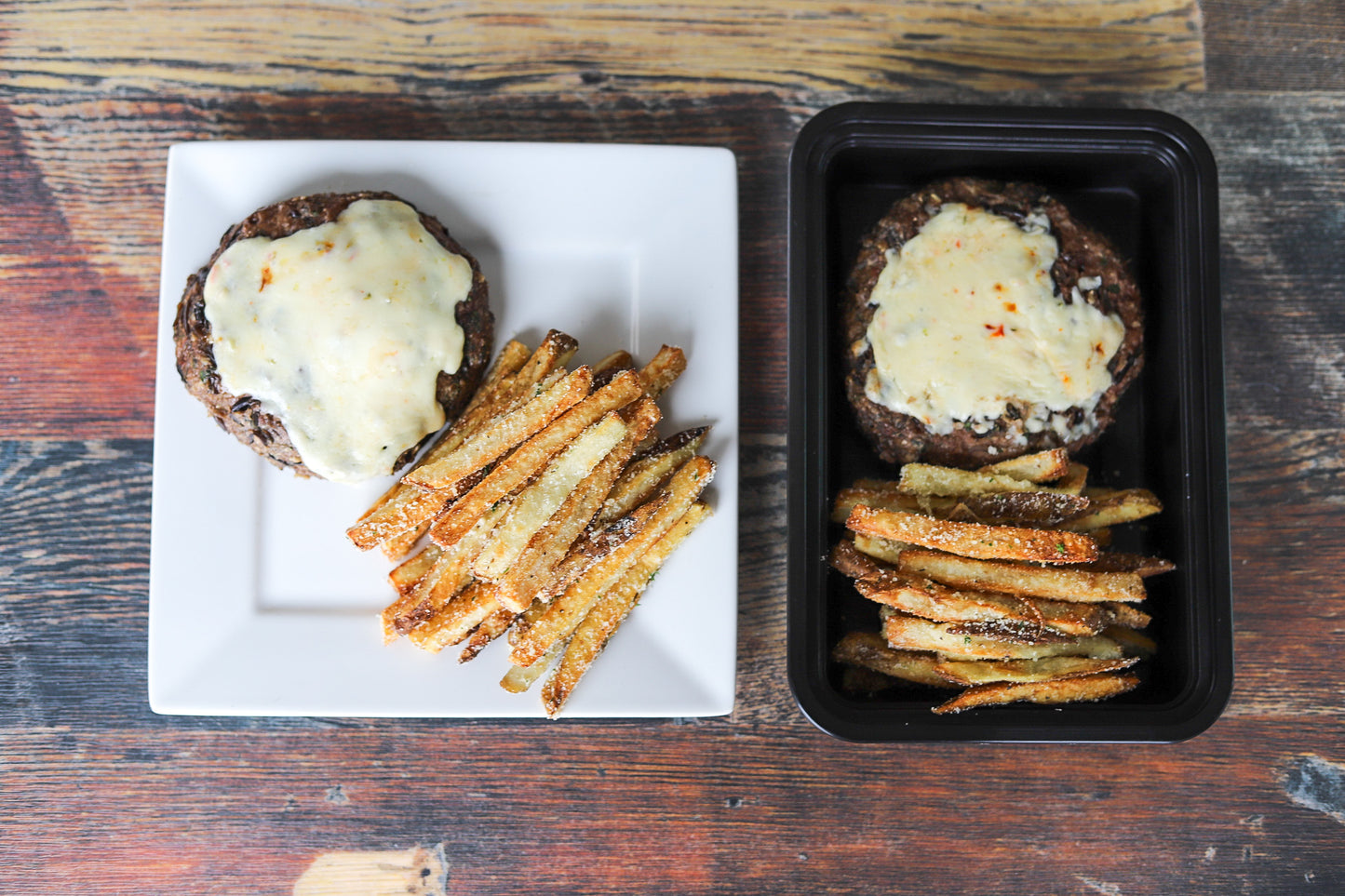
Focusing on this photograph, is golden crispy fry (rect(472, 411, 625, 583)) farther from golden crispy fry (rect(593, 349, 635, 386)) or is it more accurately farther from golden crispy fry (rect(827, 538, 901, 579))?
golden crispy fry (rect(827, 538, 901, 579))

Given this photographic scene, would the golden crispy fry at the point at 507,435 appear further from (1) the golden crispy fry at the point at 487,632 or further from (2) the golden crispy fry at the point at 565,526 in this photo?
(1) the golden crispy fry at the point at 487,632

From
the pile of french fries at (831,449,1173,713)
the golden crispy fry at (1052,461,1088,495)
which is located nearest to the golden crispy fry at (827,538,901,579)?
the pile of french fries at (831,449,1173,713)

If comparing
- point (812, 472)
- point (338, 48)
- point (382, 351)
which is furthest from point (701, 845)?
point (338, 48)

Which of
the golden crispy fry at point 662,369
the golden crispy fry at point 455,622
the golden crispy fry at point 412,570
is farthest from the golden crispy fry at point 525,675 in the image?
the golden crispy fry at point 662,369

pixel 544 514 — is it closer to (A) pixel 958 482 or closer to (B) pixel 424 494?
(B) pixel 424 494

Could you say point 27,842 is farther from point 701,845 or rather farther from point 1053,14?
point 1053,14

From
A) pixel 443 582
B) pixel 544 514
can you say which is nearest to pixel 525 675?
pixel 443 582
